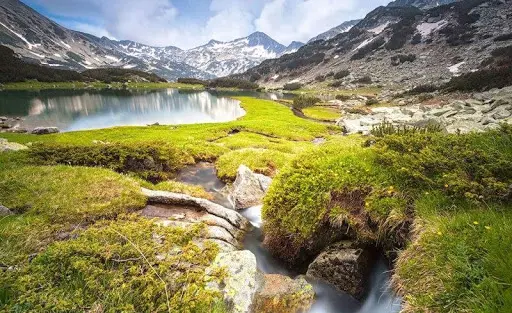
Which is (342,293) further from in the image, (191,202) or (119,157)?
(119,157)

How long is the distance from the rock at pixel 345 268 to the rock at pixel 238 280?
223 centimetres

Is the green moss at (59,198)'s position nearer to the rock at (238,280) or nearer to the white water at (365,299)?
the rock at (238,280)

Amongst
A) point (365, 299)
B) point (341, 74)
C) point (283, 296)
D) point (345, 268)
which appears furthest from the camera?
point (341, 74)

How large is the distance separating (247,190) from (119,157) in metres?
8.47

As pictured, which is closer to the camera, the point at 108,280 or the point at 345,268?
the point at 108,280

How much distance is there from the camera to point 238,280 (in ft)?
25.0

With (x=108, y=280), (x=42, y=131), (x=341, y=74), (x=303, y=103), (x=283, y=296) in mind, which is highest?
(x=341, y=74)

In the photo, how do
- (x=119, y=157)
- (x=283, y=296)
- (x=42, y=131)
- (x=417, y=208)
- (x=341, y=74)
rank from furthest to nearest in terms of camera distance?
(x=341, y=74)
(x=42, y=131)
(x=119, y=157)
(x=283, y=296)
(x=417, y=208)

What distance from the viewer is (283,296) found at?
8148mm

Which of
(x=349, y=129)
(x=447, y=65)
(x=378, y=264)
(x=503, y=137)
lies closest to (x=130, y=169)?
(x=378, y=264)

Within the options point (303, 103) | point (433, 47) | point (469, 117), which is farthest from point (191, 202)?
point (433, 47)

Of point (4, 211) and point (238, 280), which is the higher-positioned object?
point (4, 211)

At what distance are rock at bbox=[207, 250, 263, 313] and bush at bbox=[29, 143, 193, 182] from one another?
10949 mm

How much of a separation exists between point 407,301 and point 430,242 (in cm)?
153
